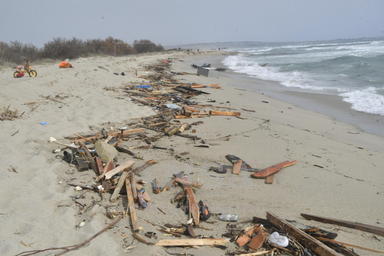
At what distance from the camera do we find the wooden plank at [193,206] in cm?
307

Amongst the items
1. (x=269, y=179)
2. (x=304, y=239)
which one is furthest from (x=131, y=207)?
(x=269, y=179)

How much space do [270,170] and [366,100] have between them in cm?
810

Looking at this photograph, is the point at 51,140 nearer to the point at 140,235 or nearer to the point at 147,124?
the point at 147,124

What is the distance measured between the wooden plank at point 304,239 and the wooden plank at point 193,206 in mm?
836

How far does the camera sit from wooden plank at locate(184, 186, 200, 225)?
10.1 ft

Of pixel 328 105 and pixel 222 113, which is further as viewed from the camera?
pixel 328 105

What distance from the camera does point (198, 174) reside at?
422cm

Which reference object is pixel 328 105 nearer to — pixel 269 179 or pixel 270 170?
pixel 270 170

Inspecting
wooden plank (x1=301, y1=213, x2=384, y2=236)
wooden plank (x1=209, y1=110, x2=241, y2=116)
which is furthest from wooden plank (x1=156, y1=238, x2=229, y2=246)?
wooden plank (x1=209, y1=110, x2=241, y2=116)

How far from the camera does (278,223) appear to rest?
112 inches

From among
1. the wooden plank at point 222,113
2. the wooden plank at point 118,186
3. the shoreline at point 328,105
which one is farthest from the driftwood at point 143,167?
the shoreline at point 328,105

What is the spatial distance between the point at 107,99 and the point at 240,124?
14.5ft

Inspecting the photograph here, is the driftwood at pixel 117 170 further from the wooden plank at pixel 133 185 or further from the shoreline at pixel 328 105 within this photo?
the shoreline at pixel 328 105

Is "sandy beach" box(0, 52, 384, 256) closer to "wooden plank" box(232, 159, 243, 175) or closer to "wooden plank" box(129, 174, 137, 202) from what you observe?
"wooden plank" box(232, 159, 243, 175)
